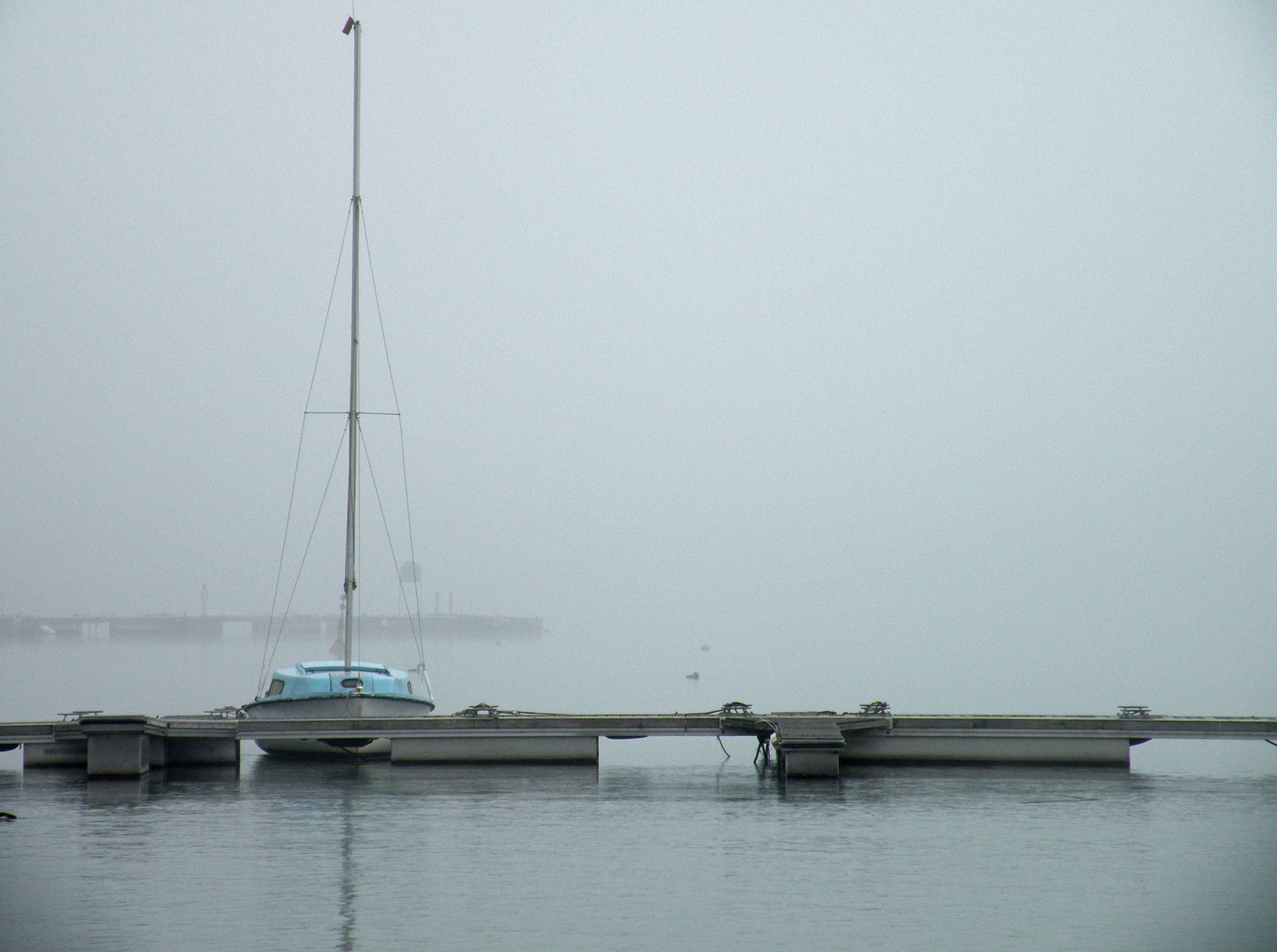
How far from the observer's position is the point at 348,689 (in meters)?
29.4

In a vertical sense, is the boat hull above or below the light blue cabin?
below

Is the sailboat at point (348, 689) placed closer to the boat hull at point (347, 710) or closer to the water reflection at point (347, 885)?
the boat hull at point (347, 710)

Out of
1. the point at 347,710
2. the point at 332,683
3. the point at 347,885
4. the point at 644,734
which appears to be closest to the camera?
the point at 347,885

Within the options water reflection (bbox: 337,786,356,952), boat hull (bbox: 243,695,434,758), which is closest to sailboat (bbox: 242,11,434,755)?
boat hull (bbox: 243,695,434,758)

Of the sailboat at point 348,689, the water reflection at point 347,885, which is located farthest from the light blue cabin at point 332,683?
the water reflection at point 347,885

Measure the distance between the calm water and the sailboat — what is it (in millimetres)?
2501

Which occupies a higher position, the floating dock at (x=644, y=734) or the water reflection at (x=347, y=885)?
the floating dock at (x=644, y=734)

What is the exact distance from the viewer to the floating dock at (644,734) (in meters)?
26.8

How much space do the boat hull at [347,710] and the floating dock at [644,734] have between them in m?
0.75

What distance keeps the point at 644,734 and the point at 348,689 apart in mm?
6855

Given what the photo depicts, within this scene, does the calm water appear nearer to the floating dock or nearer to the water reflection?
the water reflection

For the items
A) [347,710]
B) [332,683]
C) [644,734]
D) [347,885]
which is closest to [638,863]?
[347,885]

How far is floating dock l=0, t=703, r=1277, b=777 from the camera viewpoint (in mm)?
26844

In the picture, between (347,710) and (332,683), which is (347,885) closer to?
(347,710)
